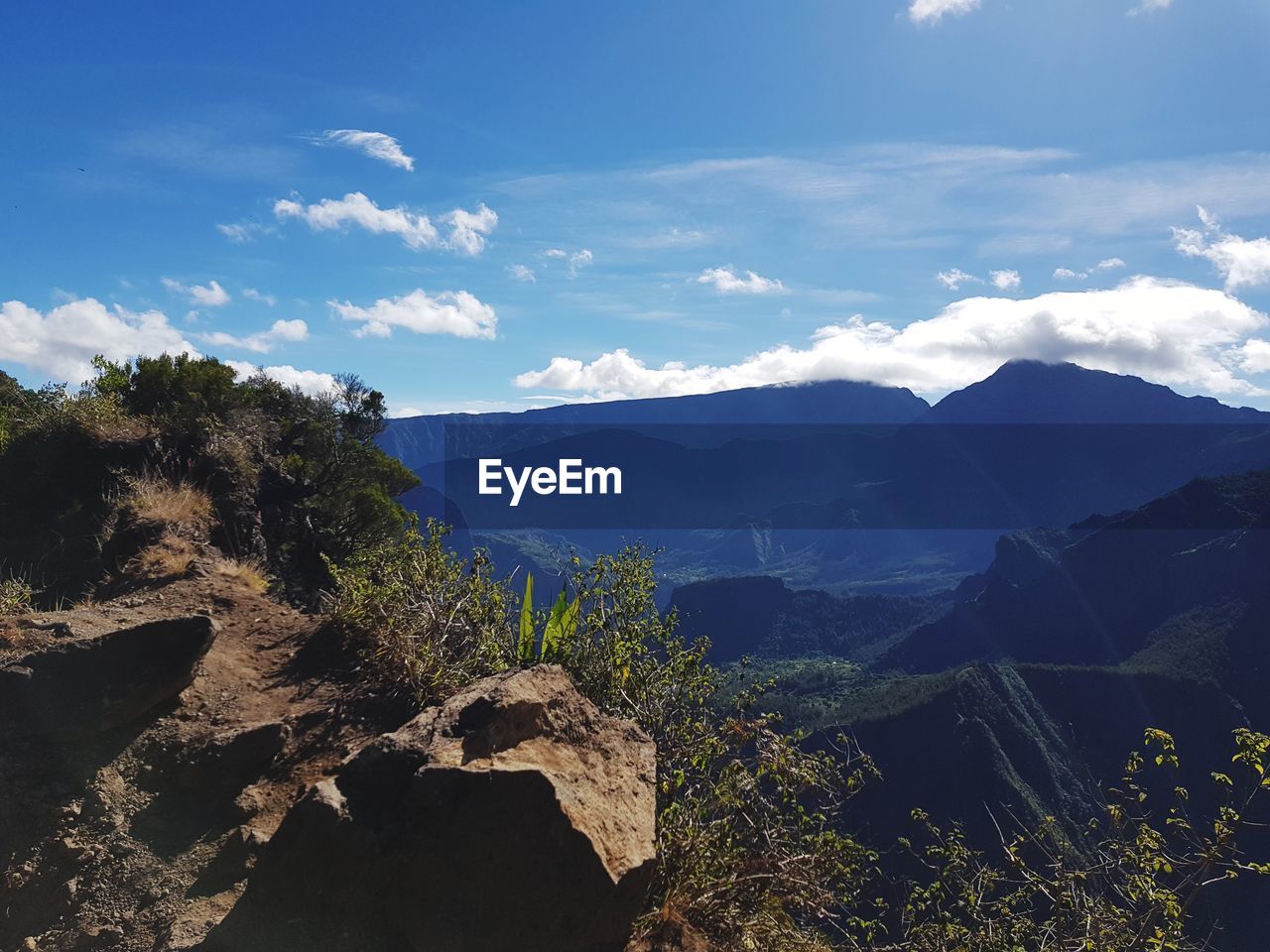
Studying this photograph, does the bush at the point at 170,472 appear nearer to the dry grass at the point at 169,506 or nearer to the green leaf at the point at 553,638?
the dry grass at the point at 169,506

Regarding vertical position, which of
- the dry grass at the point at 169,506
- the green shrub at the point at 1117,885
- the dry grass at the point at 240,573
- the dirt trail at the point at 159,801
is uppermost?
the dry grass at the point at 169,506

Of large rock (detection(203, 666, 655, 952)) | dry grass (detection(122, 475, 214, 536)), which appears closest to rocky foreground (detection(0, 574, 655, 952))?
large rock (detection(203, 666, 655, 952))

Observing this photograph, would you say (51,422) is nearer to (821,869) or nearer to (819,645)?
(821,869)

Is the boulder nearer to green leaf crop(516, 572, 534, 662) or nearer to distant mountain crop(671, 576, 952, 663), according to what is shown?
green leaf crop(516, 572, 534, 662)

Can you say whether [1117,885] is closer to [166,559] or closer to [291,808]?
[291,808]

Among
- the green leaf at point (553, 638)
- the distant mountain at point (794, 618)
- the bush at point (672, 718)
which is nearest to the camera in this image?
the bush at point (672, 718)

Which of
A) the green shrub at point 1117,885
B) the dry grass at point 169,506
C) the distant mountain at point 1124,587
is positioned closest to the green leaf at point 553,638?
the green shrub at point 1117,885

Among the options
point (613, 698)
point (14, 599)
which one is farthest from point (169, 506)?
point (613, 698)
